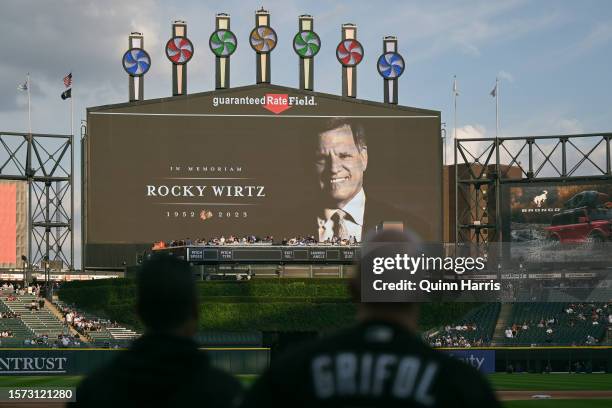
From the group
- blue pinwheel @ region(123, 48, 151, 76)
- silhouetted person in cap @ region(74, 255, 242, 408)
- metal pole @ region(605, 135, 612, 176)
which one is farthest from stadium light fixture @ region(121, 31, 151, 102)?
silhouetted person in cap @ region(74, 255, 242, 408)

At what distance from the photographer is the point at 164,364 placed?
3.77m

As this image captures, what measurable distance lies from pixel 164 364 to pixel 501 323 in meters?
53.5

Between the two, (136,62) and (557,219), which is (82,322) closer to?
(136,62)

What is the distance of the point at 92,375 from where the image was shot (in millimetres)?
3885

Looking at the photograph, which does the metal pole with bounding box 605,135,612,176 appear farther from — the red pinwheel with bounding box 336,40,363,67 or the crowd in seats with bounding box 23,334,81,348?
the crowd in seats with bounding box 23,334,81,348

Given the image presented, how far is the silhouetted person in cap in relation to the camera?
3738 mm

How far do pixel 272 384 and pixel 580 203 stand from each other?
5885cm

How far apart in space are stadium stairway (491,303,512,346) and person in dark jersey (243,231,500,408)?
49217 mm

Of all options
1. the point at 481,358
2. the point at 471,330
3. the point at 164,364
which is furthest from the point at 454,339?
the point at 164,364

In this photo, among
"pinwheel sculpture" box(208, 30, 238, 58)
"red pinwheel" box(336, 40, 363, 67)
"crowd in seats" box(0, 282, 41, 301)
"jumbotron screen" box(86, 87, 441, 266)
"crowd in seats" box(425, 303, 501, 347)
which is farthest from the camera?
"red pinwheel" box(336, 40, 363, 67)

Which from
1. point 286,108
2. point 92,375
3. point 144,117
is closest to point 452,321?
point 286,108

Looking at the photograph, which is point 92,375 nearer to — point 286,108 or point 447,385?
point 447,385

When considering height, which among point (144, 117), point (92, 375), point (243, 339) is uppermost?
point (144, 117)

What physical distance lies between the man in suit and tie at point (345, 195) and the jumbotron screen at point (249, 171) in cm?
6
